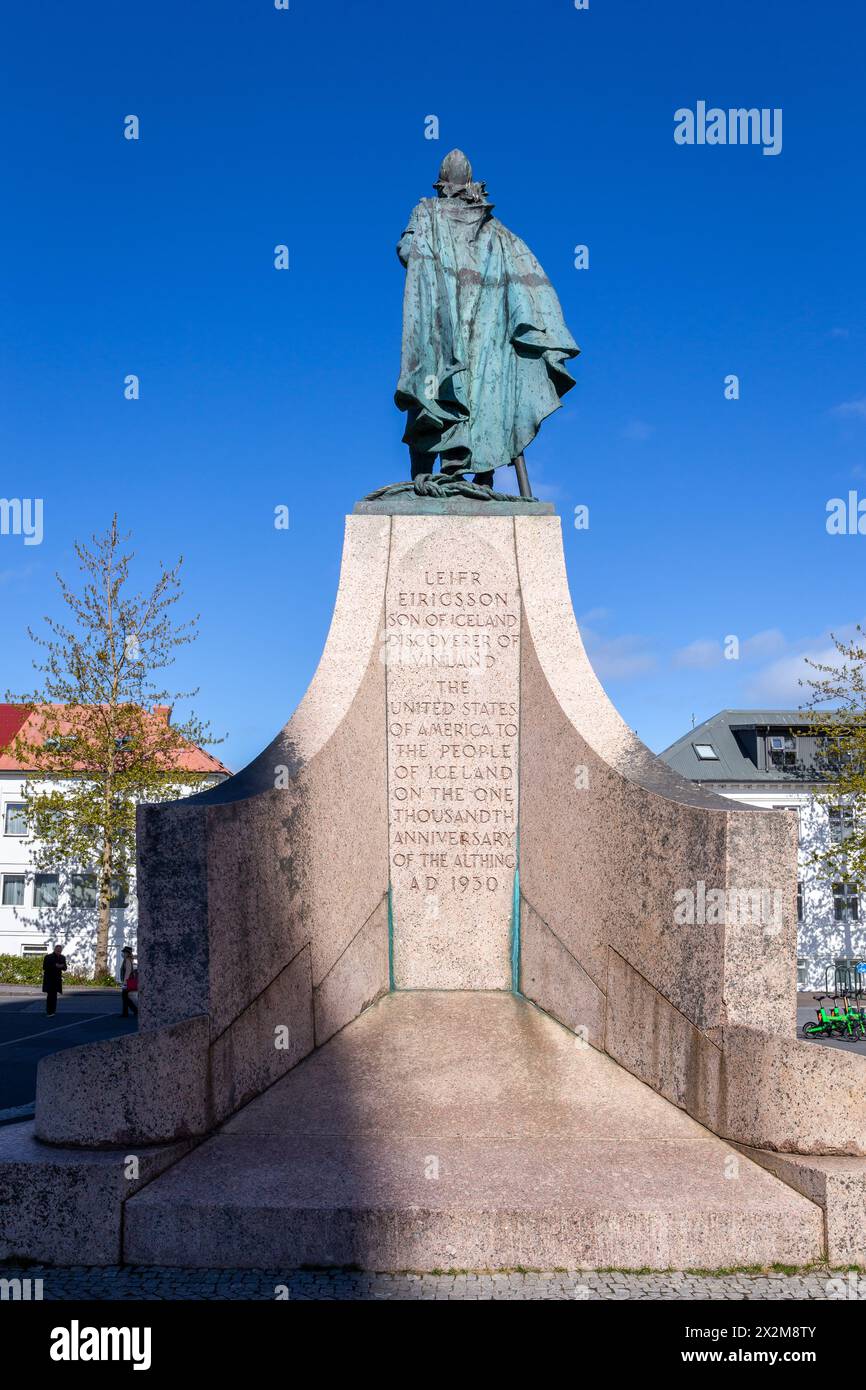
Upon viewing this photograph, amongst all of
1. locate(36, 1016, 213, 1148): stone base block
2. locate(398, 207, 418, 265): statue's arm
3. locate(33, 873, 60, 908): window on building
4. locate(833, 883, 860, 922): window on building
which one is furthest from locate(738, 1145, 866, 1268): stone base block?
locate(33, 873, 60, 908): window on building

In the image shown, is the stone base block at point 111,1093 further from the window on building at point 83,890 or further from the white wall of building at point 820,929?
the white wall of building at point 820,929

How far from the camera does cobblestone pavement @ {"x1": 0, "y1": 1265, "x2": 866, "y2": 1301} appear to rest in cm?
440

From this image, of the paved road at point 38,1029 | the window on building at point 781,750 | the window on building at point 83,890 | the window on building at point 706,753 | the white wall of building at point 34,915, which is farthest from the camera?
the window on building at point 706,753

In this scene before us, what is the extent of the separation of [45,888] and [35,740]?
18.6 feet

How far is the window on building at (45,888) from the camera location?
39969 mm

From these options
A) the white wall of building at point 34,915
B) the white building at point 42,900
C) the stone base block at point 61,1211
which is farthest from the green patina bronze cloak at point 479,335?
the white wall of building at point 34,915

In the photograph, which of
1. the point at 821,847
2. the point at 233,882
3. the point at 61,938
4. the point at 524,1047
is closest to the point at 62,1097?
the point at 233,882

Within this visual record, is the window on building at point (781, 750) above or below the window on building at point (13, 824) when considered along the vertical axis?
above

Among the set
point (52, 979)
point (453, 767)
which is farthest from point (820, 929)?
point (453, 767)

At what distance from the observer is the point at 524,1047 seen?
625 centimetres

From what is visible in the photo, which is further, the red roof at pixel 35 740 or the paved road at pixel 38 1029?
the red roof at pixel 35 740

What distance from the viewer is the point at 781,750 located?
138 ft

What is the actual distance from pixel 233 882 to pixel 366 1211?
1740mm
